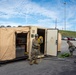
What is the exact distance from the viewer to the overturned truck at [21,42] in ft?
39.5

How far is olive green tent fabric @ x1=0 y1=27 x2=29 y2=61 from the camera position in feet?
39.1

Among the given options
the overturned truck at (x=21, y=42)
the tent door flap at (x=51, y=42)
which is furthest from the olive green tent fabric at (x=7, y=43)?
the tent door flap at (x=51, y=42)

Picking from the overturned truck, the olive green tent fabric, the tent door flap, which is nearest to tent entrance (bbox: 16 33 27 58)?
the overturned truck

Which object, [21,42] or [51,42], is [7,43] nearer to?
[21,42]

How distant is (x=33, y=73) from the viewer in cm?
962

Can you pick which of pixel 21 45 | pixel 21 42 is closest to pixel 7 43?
pixel 21 45

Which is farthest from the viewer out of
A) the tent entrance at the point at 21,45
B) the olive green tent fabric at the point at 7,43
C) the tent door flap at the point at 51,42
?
the tent door flap at the point at 51,42

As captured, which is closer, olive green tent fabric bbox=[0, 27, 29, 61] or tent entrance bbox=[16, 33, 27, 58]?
olive green tent fabric bbox=[0, 27, 29, 61]

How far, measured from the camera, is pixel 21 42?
47.0 feet

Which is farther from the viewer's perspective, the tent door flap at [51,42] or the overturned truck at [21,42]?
the tent door flap at [51,42]

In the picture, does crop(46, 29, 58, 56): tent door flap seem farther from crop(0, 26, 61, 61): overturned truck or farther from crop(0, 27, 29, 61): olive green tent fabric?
crop(0, 27, 29, 61): olive green tent fabric

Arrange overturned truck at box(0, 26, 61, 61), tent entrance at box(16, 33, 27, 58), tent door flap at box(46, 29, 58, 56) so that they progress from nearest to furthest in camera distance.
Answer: overturned truck at box(0, 26, 61, 61) → tent entrance at box(16, 33, 27, 58) → tent door flap at box(46, 29, 58, 56)

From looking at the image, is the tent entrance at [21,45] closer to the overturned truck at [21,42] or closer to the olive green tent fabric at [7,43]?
the overturned truck at [21,42]

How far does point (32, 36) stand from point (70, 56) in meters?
4.20
